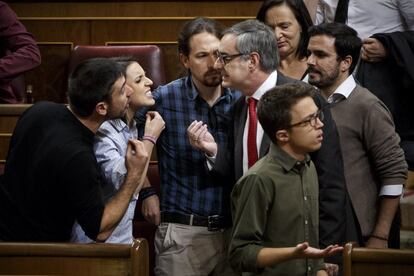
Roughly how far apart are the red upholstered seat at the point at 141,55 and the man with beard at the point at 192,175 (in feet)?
3.13

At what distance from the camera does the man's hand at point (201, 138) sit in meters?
3.03

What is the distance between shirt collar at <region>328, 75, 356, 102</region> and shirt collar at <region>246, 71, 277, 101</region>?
271 mm

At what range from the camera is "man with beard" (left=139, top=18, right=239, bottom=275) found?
3182 millimetres

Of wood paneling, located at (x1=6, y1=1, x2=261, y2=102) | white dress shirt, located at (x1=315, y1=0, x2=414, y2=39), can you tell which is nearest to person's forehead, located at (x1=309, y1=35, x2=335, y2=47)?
white dress shirt, located at (x1=315, y1=0, x2=414, y2=39)

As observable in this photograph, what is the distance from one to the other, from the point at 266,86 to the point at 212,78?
11.7 inches

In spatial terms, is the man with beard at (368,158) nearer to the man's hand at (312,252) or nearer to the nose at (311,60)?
the nose at (311,60)

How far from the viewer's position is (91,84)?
2881mm

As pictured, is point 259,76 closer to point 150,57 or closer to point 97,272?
point 97,272

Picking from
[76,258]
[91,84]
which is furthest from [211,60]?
[76,258]

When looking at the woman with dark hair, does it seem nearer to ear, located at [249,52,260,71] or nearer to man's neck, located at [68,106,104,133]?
ear, located at [249,52,260,71]

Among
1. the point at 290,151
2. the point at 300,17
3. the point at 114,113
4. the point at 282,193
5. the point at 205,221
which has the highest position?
the point at 300,17

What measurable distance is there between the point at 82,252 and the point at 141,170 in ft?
1.17

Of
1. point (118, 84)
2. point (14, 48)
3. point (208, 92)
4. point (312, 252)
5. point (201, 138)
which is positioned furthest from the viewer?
point (14, 48)

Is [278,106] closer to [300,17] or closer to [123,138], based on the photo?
[123,138]
